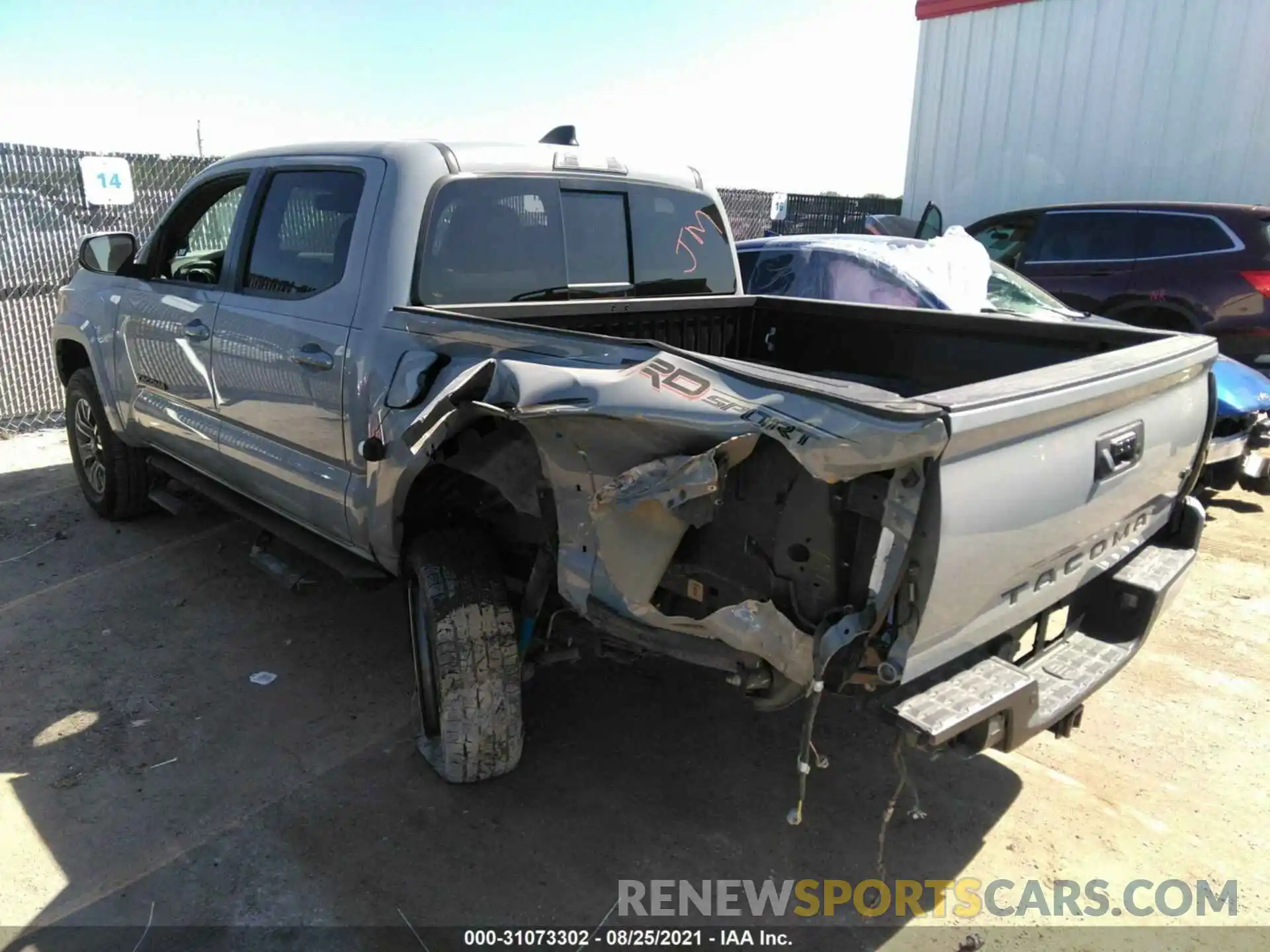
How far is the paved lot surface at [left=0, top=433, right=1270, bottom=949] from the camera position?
8.82ft

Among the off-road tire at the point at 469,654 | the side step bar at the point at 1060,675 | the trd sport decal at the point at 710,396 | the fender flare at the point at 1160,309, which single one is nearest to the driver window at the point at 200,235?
the off-road tire at the point at 469,654

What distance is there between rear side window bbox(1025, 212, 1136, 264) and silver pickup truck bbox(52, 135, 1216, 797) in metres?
5.40

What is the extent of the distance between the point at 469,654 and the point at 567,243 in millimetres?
1719

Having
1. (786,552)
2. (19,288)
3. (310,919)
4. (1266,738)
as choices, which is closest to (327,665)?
(310,919)

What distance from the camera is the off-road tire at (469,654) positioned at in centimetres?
298

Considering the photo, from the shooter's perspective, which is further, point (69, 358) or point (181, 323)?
point (69, 358)

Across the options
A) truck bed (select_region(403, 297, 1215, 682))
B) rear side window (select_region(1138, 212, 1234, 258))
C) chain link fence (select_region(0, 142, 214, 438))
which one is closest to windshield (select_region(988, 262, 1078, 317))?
rear side window (select_region(1138, 212, 1234, 258))

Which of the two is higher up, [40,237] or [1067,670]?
[40,237]

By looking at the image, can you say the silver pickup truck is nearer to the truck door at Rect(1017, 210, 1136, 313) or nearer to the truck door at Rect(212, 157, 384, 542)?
the truck door at Rect(212, 157, 384, 542)

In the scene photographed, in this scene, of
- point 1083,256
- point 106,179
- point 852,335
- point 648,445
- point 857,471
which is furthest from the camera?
point 1083,256

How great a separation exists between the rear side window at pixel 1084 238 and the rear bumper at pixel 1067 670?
5.92 metres

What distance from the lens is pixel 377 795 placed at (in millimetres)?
3107

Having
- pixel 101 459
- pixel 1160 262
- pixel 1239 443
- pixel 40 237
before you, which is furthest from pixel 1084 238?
pixel 40 237

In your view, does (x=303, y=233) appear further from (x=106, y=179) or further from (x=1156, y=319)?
(x=1156, y=319)
